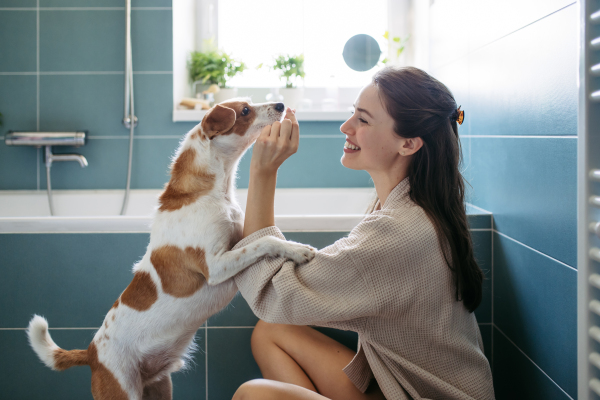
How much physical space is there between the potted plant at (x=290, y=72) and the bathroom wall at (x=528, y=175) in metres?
1.12

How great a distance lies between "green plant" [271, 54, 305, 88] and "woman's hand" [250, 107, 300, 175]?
1.73m

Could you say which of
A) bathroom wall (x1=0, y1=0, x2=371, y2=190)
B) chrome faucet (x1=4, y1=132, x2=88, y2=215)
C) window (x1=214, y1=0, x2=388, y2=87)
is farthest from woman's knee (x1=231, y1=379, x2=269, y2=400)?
window (x1=214, y1=0, x2=388, y2=87)

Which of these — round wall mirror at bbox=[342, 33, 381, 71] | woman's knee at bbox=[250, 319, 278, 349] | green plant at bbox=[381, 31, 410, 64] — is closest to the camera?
woman's knee at bbox=[250, 319, 278, 349]

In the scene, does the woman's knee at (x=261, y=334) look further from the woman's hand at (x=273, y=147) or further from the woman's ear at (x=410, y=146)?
the woman's ear at (x=410, y=146)

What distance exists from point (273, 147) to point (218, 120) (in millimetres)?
168

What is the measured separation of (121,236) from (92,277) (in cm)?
17

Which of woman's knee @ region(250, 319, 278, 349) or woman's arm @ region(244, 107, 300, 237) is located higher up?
woman's arm @ region(244, 107, 300, 237)

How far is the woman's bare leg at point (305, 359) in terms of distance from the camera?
45.4 inches

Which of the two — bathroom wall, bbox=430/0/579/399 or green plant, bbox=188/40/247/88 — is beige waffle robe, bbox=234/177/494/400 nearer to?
bathroom wall, bbox=430/0/579/399

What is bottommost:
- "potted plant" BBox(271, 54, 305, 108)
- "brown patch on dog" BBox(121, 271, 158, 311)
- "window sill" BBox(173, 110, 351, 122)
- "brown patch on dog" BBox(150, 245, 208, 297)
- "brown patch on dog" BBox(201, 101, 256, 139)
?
"brown patch on dog" BBox(121, 271, 158, 311)

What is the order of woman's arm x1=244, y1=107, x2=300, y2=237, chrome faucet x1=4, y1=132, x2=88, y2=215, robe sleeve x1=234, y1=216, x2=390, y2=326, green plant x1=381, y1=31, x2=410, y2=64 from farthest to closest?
green plant x1=381, y1=31, x2=410, y2=64
chrome faucet x1=4, y1=132, x2=88, y2=215
woman's arm x1=244, y1=107, x2=300, y2=237
robe sleeve x1=234, y1=216, x2=390, y2=326

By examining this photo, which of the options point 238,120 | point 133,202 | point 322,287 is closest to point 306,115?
point 133,202

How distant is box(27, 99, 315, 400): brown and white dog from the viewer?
1061 millimetres

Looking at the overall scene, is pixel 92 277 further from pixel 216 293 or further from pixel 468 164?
A: pixel 468 164
